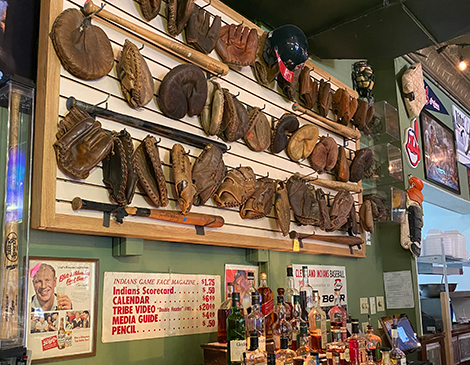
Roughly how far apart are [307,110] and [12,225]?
253 cm

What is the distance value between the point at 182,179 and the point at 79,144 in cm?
58

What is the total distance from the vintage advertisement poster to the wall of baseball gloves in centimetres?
38

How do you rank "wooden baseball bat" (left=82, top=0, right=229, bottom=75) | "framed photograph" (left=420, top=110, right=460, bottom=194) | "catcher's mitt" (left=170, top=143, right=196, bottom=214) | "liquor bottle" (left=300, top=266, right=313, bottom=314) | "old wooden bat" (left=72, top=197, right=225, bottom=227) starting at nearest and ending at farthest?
"old wooden bat" (left=72, top=197, right=225, bottom=227), "wooden baseball bat" (left=82, top=0, right=229, bottom=75), "catcher's mitt" (left=170, top=143, right=196, bottom=214), "liquor bottle" (left=300, top=266, right=313, bottom=314), "framed photograph" (left=420, top=110, right=460, bottom=194)

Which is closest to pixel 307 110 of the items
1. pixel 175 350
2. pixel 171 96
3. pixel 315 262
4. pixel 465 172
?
pixel 315 262

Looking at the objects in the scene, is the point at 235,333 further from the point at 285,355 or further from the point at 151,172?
the point at 151,172

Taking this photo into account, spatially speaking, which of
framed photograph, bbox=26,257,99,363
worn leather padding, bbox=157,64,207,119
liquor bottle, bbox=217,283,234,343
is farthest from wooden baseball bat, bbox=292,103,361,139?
framed photograph, bbox=26,257,99,363

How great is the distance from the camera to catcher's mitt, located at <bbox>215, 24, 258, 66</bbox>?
300cm

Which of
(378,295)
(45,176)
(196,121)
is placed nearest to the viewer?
(45,176)

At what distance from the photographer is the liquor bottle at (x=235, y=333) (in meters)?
2.17

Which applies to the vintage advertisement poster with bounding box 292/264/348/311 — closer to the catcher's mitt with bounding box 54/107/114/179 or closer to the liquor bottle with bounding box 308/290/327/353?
the liquor bottle with bounding box 308/290/327/353

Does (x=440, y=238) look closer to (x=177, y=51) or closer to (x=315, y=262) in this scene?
(x=315, y=262)

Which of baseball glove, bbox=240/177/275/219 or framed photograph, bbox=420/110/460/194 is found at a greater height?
framed photograph, bbox=420/110/460/194

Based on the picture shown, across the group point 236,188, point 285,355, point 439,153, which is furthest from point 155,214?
point 439,153

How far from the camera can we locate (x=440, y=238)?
5.88 meters
